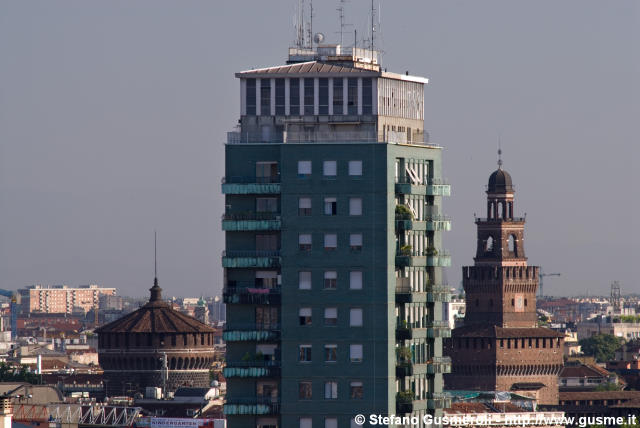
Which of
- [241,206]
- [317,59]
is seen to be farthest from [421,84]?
[241,206]

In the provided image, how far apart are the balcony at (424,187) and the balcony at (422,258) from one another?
88.2 inches

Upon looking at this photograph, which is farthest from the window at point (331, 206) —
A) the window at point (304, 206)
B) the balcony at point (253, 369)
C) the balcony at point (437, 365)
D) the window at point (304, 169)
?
the balcony at point (437, 365)

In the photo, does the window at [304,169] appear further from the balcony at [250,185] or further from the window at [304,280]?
the window at [304,280]

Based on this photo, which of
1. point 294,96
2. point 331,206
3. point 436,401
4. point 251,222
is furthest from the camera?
point 436,401

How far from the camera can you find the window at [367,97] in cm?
9875

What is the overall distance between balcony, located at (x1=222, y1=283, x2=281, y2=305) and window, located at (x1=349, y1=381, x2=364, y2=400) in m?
4.29

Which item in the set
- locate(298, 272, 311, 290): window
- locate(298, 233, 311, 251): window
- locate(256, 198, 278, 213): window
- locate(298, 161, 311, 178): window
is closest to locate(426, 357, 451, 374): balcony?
locate(298, 272, 311, 290): window

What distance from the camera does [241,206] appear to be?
9744 centimetres

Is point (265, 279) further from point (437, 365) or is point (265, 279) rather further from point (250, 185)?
point (437, 365)

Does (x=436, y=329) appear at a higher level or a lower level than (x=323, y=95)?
lower

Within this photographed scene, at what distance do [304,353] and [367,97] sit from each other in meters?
10.6

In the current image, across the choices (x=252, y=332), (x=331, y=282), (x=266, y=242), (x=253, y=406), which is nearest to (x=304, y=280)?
(x=331, y=282)

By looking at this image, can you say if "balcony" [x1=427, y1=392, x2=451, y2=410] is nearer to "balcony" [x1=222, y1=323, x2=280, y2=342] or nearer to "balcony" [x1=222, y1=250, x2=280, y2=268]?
"balcony" [x1=222, y1=323, x2=280, y2=342]

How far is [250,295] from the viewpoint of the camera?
318 ft
